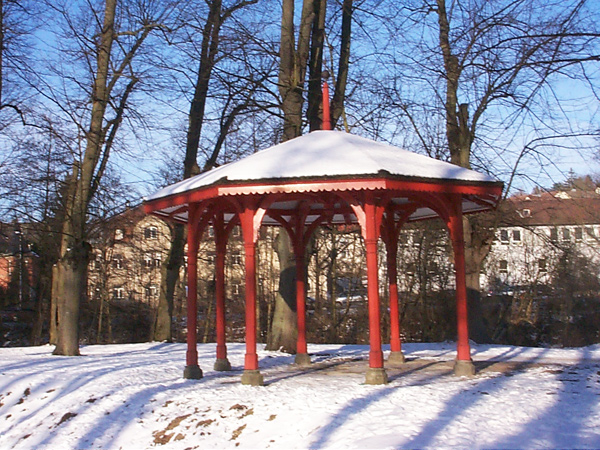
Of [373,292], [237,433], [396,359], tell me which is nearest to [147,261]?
[396,359]

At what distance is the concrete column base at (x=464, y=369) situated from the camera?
11188 millimetres

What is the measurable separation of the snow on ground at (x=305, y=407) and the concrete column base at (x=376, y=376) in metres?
0.17

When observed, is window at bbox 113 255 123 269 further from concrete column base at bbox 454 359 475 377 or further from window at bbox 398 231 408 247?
concrete column base at bbox 454 359 475 377

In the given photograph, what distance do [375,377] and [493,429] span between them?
2.88 meters

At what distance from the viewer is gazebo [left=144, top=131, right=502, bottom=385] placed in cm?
1029

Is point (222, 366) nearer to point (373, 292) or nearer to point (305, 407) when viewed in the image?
point (373, 292)

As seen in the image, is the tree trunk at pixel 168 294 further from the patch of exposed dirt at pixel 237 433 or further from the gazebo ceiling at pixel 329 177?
the patch of exposed dirt at pixel 237 433

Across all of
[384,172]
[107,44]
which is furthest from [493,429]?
[107,44]

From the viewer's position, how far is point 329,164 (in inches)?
419

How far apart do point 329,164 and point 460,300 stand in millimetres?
3321

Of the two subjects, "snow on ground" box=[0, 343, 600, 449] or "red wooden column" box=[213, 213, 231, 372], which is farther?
"red wooden column" box=[213, 213, 231, 372]

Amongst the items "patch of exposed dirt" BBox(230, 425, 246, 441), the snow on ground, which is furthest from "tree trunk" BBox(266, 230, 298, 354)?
A: "patch of exposed dirt" BBox(230, 425, 246, 441)

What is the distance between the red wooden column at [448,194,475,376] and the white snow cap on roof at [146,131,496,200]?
73 centimetres

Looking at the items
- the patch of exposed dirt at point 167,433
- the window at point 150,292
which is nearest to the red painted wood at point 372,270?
the patch of exposed dirt at point 167,433
